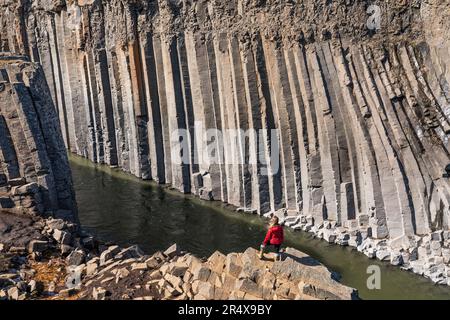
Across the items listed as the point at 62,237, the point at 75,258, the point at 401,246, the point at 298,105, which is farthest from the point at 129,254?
the point at 298,105

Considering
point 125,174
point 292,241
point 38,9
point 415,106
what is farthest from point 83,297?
point 38,9

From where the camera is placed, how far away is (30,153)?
18.6m

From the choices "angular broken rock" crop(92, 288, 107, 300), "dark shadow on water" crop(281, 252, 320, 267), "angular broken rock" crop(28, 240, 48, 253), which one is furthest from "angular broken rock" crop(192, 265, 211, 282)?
"angular broken rock" crop(28, 240, 48, 253)

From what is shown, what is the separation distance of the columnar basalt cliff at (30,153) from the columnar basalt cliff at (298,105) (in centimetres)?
907

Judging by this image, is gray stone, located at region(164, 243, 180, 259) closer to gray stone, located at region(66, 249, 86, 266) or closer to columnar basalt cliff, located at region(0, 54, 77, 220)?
gray stone, located at region(66, 249, 86, 266)

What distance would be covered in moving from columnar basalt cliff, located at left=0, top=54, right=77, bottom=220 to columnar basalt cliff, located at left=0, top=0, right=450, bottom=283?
29.8ft

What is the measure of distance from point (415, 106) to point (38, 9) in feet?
79.1

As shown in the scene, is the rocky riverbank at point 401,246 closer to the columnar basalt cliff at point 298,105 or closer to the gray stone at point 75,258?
the columnar basalt cliff at point 298,105

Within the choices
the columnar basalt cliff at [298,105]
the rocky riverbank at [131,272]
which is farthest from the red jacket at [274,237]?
the columnar basalt cliff at [298,105]

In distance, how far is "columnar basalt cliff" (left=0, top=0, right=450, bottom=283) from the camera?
71.4 feet

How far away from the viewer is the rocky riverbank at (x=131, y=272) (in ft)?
42.5

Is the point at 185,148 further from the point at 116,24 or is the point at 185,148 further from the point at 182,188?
the point at 116,24

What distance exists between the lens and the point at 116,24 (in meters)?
30.5

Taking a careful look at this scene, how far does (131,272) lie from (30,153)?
248 inches
